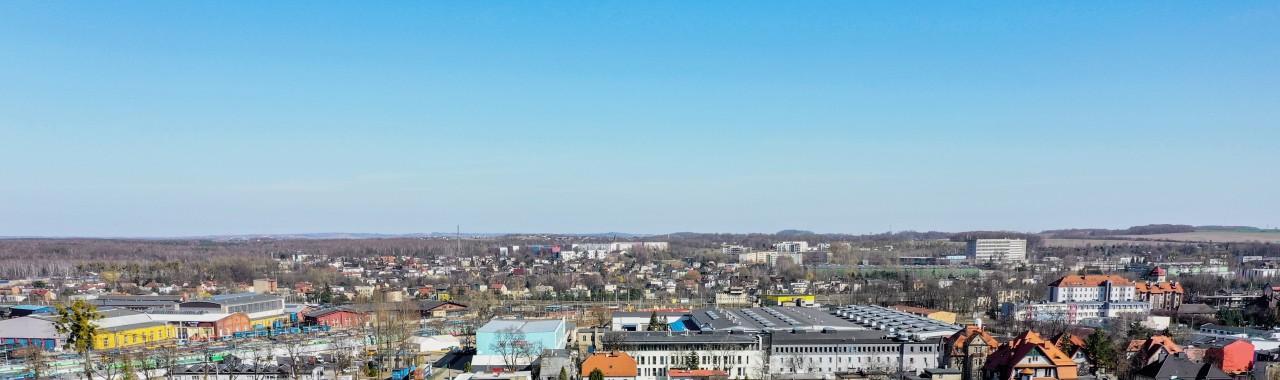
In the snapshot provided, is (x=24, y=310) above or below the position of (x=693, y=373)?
below

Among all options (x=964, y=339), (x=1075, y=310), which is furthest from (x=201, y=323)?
(x=1075, y=310)

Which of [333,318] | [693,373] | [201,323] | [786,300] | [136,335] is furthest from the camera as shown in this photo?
[786,300]

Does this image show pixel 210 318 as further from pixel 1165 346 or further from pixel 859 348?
pixel 1165 346

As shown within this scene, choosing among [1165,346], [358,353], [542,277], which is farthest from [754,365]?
[542,277]

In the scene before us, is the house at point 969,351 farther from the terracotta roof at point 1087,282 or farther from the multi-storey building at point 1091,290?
the terracotta roof at point 1087,282

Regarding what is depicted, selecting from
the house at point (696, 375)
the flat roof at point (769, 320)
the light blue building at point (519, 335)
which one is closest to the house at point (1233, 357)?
the flat roof at point (769, 320)

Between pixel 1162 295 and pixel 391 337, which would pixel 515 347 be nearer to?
pixel 391 337
